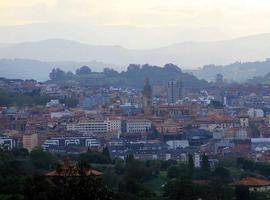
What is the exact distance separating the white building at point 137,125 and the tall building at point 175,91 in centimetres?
2186

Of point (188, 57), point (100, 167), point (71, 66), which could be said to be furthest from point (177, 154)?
point (188, 57)

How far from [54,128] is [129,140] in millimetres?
5673

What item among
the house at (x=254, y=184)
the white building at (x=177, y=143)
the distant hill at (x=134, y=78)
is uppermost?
the distant hill at (x=134, y=78)

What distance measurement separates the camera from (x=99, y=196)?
1029 cm

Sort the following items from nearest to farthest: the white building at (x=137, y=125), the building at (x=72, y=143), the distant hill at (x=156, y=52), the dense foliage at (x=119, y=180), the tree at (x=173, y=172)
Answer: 1. the dense foliage at (x=119, y=180)
2. the tree at (x=173, y=172)
3. the building at (x=72, y=143)
4. the white building at (x=137, y=125)
5. the distant hill at (x=156, y=52)

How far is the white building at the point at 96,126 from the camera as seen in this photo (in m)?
52.9

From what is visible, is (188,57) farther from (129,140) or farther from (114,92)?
(129,140)

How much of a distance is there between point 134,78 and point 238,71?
35.3 metres

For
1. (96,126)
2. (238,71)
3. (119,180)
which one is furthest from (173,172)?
(238,71)

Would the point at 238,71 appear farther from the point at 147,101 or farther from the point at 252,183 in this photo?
the point at 252,183

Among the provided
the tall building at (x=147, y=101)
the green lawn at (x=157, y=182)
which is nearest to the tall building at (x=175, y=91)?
the tall building at (x=147, y=101)

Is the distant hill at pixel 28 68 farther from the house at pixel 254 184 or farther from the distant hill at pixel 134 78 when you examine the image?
the house at pixel 254 184

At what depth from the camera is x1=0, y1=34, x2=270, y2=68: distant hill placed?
579ft

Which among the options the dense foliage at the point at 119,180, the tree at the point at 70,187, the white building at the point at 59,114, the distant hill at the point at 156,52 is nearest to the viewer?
the tree at the point at 70,187
